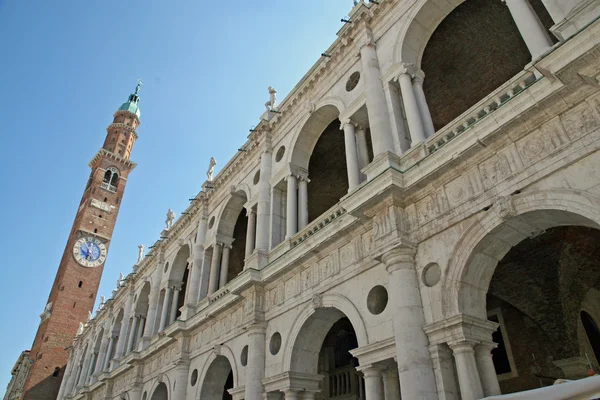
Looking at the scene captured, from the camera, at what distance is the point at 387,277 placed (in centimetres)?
1008

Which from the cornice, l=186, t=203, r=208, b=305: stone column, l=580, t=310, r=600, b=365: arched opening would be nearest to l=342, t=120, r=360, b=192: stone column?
l=580, t=310, r=600, b=365: arched opening

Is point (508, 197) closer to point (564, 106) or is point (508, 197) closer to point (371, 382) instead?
point (564, 106)

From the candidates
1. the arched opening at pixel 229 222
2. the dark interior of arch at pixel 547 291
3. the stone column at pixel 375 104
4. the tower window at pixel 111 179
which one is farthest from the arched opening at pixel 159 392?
the tower window at pixel 111 179

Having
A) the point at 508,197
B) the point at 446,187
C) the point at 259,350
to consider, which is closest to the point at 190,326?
the point at 259,350

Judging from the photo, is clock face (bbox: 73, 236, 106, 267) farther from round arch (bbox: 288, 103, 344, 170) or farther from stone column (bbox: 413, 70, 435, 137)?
stone column (bbox: 413, 70, 435, 137)

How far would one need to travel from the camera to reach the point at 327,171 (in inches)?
759

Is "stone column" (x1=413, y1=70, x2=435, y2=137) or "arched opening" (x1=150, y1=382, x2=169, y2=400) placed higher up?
"stone column" (x1=413, y1=70, x2=435, y2=137)

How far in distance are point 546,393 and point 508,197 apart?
144 inches

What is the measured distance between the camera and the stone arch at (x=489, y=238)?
25.0 ft

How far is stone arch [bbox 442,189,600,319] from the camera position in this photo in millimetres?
7609

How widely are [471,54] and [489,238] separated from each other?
857 cm

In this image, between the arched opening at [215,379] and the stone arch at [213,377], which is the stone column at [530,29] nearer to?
the stone arch at [213,377]

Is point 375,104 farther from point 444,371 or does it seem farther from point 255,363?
point 255,363

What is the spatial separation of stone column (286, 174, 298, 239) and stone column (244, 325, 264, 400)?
3.20 m
